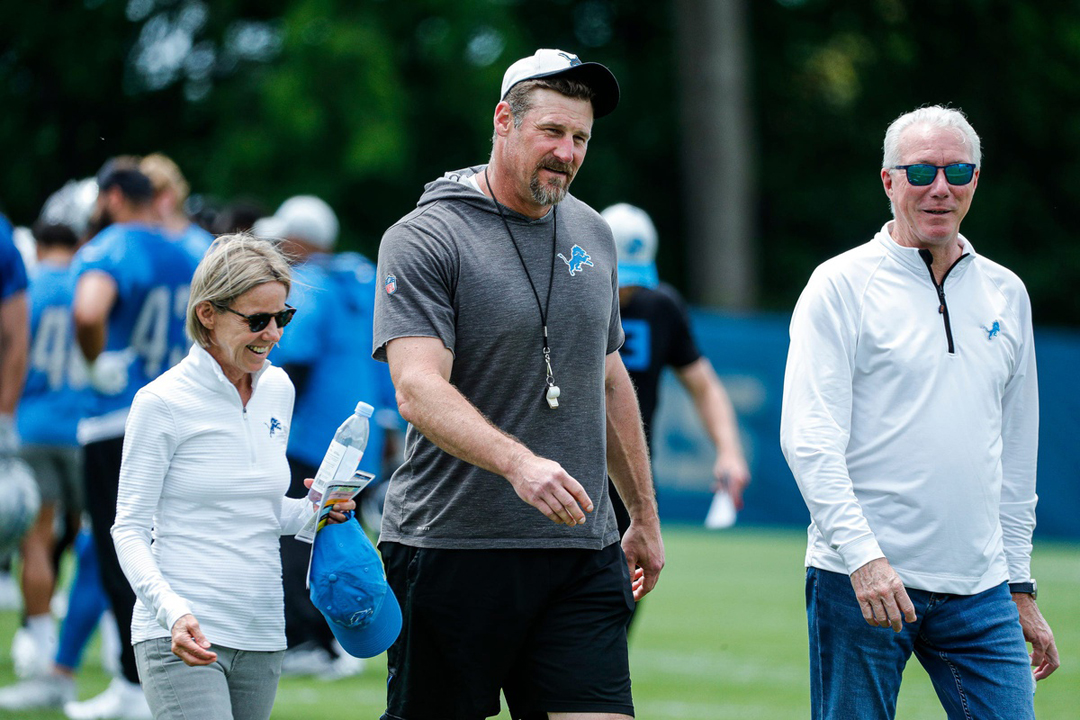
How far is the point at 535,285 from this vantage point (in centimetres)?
412

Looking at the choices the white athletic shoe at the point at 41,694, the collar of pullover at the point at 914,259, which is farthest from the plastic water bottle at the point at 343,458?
the white athletic shoe at the point at 41,694

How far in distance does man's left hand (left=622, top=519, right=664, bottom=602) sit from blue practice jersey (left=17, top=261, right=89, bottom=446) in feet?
15.1

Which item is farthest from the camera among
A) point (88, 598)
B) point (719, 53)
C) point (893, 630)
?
point (719, 53)

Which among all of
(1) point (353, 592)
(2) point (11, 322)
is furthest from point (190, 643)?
(2) point (11, 322)

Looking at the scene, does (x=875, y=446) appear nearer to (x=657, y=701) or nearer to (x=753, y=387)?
(x=657, y=701)

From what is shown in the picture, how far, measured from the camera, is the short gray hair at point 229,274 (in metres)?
4.12

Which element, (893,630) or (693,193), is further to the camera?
(693,193)

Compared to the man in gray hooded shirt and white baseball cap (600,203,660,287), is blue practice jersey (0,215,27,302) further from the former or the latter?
the man in gray hooded shirt

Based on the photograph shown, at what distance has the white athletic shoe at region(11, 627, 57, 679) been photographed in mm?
7320

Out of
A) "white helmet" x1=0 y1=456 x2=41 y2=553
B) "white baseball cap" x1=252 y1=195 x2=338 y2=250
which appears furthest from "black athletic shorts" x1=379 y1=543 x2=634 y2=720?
"white baseball cap" x1=252 y1=195 x2=338 y2=250

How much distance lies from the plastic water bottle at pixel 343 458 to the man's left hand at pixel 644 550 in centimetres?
90

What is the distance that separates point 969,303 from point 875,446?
0.48 metres

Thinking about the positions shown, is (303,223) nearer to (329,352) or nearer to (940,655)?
(329,352)

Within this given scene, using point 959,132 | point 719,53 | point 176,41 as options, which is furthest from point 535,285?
point 176,41
